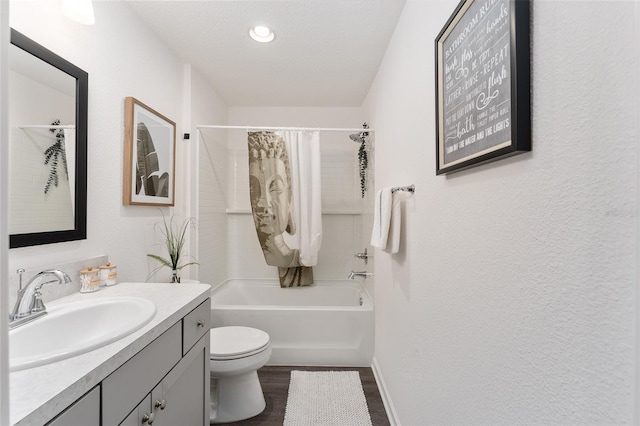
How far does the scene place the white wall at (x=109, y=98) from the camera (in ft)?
3.80

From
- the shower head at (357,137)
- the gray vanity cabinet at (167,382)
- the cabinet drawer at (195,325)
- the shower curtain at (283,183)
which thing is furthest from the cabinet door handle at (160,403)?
the shower head at (357,137)

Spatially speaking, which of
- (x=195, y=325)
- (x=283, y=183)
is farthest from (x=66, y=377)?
(x=283, y=183)

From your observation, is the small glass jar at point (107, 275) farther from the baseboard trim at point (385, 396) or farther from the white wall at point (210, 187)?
the baseboard trim at point (385, 396)

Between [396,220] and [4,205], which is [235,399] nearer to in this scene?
[396,220]

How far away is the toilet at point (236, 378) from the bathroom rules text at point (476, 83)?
4.83ft

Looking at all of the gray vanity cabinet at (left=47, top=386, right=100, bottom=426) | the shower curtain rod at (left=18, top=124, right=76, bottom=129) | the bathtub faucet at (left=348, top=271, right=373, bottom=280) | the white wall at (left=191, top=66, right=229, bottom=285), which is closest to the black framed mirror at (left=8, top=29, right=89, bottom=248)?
the shower curtain rod at (left=18, top=124, right=76, bottom=129)

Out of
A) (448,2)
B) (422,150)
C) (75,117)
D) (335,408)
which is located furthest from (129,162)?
(335,408)

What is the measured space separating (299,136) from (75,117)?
158 cm

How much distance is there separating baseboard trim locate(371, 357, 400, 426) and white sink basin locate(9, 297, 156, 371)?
1.42 m

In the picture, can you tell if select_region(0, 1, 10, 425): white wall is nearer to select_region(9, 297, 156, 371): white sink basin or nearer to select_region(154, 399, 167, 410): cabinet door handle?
select_region(9, 297, 156, 371): white sink basin

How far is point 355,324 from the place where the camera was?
2350mm

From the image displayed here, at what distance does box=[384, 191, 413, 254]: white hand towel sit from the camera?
5.16ft

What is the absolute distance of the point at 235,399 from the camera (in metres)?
1.77

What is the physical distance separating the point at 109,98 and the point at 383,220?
1.52 metres
